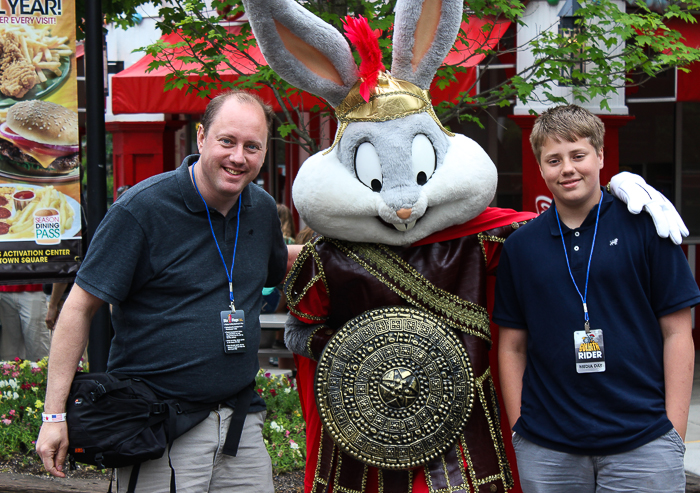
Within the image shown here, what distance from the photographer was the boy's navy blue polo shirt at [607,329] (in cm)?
215

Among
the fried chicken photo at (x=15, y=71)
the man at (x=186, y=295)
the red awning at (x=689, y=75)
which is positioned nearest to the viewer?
the man at (x=186, y=295)

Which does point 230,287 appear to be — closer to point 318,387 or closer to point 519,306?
point 318,387

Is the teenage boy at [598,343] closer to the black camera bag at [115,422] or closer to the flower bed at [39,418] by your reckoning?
the black camera bag at [115,422]

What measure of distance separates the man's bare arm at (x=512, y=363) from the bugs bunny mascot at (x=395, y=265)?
13 centimetres

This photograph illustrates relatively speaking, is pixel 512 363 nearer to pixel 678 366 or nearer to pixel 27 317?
pixel 678 366

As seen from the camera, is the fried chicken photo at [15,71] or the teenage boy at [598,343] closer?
the teenage boy at [598,343]

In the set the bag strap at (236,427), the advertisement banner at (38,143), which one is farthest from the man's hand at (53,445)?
the advertisement banner at (38,143)

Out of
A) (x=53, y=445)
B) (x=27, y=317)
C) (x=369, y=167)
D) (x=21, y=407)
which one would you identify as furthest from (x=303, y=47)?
(x=27, y=317)

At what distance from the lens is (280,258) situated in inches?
108

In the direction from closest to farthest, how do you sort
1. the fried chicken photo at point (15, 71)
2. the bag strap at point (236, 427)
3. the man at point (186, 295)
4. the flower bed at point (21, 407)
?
the man at point (186, 295)
the bag strap at point (236, 427)
the fried chicken photo at point (15, 71)
the flower bed at point (21, 407)

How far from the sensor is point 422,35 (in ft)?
8.66

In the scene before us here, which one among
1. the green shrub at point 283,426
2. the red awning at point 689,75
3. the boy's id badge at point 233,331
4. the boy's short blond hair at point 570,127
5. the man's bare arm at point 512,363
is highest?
the red awning at point 689,75

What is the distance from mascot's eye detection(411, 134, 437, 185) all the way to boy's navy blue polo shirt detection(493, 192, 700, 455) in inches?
19.9

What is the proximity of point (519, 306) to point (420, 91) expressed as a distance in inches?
35.1
